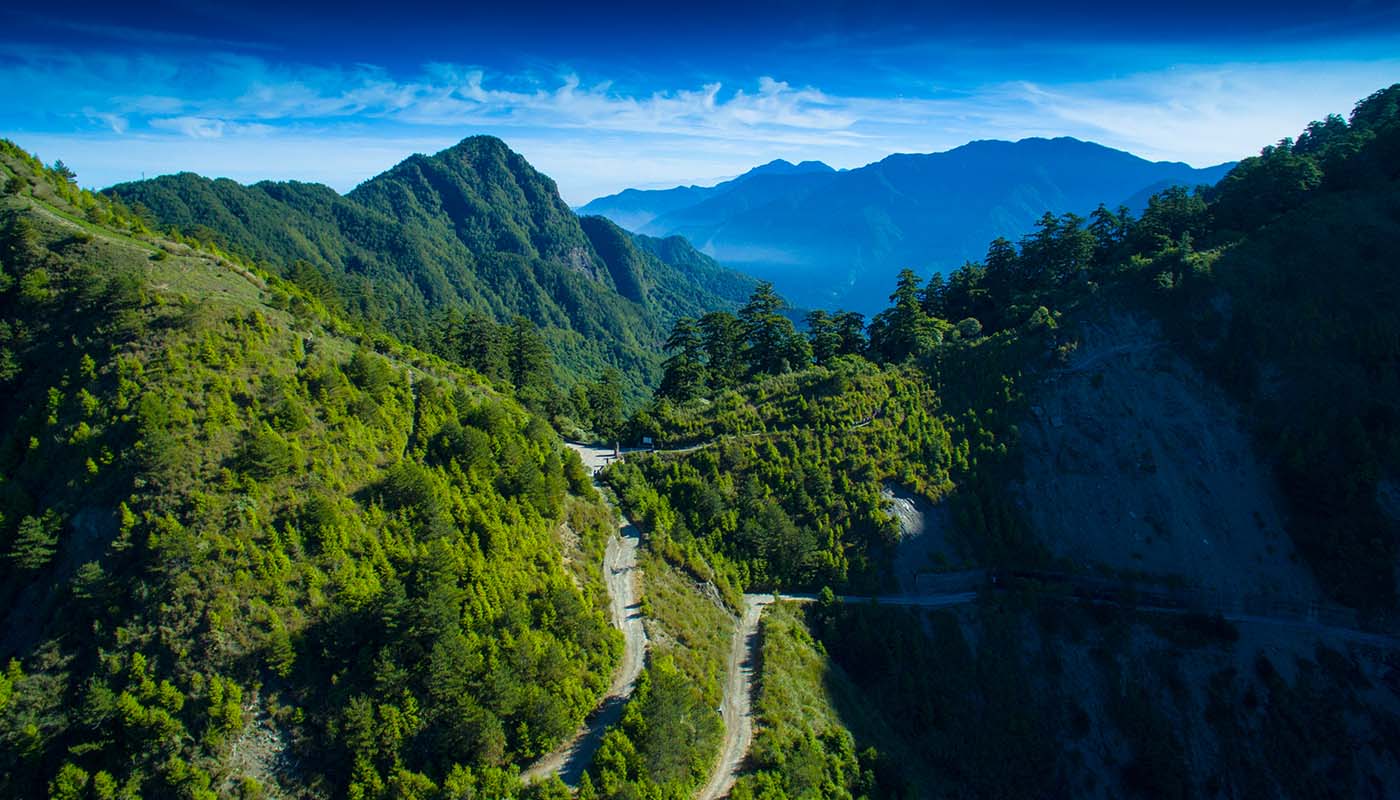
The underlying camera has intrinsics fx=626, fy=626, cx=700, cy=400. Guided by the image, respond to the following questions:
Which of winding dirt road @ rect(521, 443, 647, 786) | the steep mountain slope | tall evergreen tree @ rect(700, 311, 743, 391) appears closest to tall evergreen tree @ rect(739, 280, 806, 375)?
tall evergreen tree @ rect(700, 311, 743, 391)

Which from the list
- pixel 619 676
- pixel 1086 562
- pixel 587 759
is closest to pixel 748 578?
pixel 619 676

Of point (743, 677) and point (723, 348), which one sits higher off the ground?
point (723, 348)

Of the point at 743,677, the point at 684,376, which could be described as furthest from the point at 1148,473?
the point at 684,376

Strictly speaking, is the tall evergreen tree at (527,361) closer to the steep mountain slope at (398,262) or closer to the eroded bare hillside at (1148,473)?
the eroded bare hillside at (1148,473)

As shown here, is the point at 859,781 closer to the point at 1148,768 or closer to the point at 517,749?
the point at 517,749

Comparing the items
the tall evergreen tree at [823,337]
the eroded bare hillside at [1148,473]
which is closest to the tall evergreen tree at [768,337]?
the tall evergreen tree at [823,337]

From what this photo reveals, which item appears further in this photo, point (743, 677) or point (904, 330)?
point (904, 330)

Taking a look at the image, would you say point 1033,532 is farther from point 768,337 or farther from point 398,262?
point 398,262
